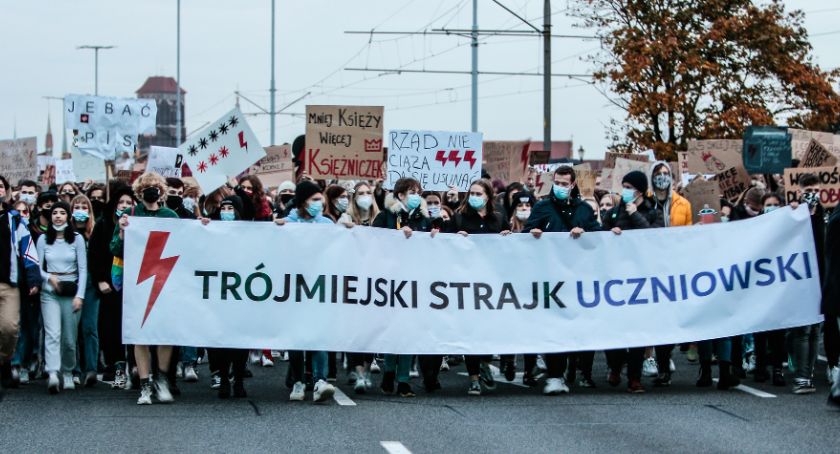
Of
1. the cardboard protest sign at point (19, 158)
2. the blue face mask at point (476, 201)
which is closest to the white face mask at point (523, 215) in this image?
the blue face mask at point (476, 201)

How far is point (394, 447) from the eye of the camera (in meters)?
9.56

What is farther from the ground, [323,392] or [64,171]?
[64,171]

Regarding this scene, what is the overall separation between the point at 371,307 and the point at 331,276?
16.0 inches

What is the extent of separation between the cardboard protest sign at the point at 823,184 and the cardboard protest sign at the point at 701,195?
151cm

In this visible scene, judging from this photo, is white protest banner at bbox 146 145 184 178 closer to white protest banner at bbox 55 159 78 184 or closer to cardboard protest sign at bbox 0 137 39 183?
cardboard protest sign at bbox 0 137 39 183

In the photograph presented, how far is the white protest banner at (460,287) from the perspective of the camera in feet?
40.1

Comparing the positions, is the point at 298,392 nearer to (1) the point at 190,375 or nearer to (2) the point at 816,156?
(1) the point at 190,375

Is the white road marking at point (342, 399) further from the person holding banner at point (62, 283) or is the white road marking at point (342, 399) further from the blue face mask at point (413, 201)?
the person holding banner at point (62, 283)

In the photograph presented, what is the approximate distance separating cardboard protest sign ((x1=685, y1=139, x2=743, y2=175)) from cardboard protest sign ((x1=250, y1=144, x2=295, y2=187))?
641 centimetres

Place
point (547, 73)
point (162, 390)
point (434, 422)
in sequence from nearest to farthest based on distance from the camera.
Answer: point (434, 422) < point (162, 390) < point (547, 73)

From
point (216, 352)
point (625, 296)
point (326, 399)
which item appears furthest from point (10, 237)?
point (625, 296)

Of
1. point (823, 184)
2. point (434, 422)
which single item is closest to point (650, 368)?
point (823, 184)

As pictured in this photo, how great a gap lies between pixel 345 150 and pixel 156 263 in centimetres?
687

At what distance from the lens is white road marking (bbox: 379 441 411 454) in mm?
9398
